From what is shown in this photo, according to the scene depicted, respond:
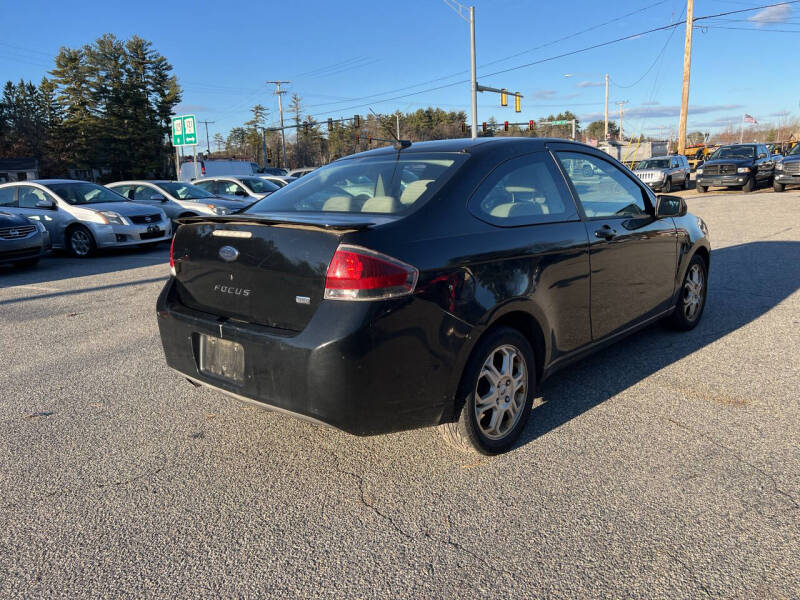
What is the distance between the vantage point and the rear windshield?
10.4 feet

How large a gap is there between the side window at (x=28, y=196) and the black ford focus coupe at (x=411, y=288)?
36.5 feet

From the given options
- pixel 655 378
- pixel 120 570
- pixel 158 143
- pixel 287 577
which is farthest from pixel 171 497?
pixel 158 143

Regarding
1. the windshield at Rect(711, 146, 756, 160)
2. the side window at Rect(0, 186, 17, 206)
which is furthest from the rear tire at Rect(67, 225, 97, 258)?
the windshield at Rect(711, 146, 756, 160)

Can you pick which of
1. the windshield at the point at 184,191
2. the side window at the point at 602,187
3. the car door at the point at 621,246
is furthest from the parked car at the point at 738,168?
the side window at the point at 602,187

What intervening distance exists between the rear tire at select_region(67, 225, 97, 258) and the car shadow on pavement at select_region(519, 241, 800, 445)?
10.7 meters

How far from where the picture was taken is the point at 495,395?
10.3 feet

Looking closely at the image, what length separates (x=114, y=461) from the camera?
10.6ft

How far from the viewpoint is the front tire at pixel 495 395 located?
298 centimetres

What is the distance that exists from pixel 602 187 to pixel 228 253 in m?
2.63

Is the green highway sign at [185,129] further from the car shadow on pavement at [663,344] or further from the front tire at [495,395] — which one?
the front tire at [495,395]

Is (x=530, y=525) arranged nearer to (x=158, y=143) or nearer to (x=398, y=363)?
(x=398, y=363)

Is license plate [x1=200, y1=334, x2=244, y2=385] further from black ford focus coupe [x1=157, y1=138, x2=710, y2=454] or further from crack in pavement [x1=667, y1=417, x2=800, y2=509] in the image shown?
crack in pavement [x1=667, y1=417, x2=800, y2=509]

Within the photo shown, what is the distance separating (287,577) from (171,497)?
34.9 inches

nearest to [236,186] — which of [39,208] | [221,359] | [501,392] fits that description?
[39,208]
